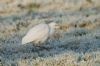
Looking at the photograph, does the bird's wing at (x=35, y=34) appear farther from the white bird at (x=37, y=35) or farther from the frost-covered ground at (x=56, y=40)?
the frost-covered ground at (x=56, y=40)

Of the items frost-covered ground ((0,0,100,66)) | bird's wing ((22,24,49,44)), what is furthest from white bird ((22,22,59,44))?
frost-covered ground ((0,0,100,66))

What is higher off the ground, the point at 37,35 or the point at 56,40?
the point at 37,35

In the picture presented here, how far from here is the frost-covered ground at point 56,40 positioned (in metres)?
11.6

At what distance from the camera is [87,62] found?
36.9 ft

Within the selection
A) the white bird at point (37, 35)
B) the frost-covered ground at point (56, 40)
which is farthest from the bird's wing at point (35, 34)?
the frost-covered ground at point (56, 40)

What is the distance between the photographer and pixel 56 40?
1681 centimetres

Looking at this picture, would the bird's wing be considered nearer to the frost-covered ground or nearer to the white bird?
the white bird

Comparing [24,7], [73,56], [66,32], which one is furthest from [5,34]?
[24,7]

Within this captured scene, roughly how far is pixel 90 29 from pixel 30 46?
5.46 m

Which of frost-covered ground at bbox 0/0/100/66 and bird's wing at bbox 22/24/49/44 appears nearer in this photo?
frost-covered ground at bbox 0/0/100/66

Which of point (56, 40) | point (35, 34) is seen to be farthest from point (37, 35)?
point (56, 40)

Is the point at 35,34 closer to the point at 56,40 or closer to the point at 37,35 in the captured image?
the point at 37,35

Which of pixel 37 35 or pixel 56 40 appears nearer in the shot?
pixel 37 35

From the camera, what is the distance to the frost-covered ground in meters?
11.6
